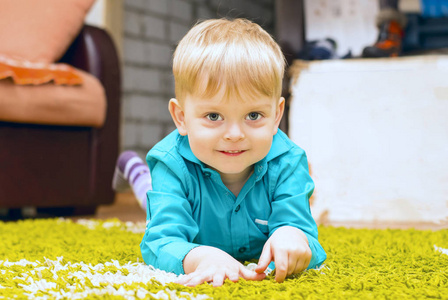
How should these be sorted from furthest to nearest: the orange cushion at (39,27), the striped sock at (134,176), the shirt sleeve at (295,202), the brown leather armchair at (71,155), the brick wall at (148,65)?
1. the brick wall at (148,65)
2. the orange cushion at (39,27)
3. the brown leather armchair at (71,155)
4. the striped sock at (134,176)
5. the shirt sleeve at (295,202)

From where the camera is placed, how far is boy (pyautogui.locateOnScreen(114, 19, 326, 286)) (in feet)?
2.35

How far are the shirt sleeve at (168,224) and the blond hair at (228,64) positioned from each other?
5.4 inches

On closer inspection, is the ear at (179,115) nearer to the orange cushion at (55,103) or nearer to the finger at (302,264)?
the finger at (302,264)

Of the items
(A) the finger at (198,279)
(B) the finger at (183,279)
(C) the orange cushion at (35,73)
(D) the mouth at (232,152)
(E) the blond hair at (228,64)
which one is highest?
(E) the blond hair at (228,64)

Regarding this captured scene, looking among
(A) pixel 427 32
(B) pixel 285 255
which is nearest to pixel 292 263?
(B) pixel 285 255

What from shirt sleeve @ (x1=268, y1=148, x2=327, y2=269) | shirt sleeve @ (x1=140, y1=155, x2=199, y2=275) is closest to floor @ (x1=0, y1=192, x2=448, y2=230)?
shirt sleeve @ (x1=268, y1=148, x2=327, y2=269)

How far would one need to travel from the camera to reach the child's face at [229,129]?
2.41 feet

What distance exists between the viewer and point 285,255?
0.68 meters

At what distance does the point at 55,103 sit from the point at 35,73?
0.10 m

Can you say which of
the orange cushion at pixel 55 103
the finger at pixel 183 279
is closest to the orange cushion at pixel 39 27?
the orange cushion at pixel 55 103

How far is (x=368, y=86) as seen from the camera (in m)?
1.49

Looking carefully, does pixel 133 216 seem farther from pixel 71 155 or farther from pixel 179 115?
pixel 179 115

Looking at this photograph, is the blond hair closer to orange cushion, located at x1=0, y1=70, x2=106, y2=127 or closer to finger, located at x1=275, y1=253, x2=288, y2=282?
finger, located at x1=275, y1=253, x2=288, y2=282

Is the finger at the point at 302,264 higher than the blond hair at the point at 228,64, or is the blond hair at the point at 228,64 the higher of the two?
the blond hair at the point at 228,64
